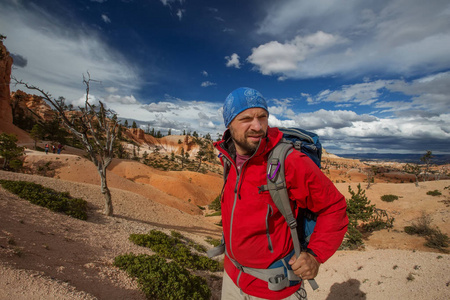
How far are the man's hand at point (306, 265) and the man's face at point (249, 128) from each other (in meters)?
0.98

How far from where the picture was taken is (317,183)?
154 cm

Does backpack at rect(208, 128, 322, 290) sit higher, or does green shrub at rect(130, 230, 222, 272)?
backpack at rect(208, 128, 322, 290)

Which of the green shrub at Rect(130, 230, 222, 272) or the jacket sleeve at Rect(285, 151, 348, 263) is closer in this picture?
the jacket sleeve at Rect(285, 151, 348, 263)

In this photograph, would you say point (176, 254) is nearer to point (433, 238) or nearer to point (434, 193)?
point (433, 238)

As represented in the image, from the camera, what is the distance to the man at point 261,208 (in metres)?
→ 1.59

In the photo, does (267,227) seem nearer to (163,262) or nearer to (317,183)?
(317,183)

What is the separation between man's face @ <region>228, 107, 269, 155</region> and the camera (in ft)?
6.15

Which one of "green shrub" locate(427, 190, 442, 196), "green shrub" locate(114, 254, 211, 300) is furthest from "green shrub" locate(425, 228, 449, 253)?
"green shrub" locate(427, 190, 442, 196)

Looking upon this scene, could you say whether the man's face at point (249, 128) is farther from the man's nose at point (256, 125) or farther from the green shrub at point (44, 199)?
the green shrub at point (44, 199)

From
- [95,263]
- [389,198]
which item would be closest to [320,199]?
[95,263]

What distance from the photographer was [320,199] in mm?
1556

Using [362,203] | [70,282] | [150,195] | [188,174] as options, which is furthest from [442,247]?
[188,174]

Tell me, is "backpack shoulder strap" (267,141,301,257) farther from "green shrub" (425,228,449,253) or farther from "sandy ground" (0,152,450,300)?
"green shrub" (425,228,449,253)

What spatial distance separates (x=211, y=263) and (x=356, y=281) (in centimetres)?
497
